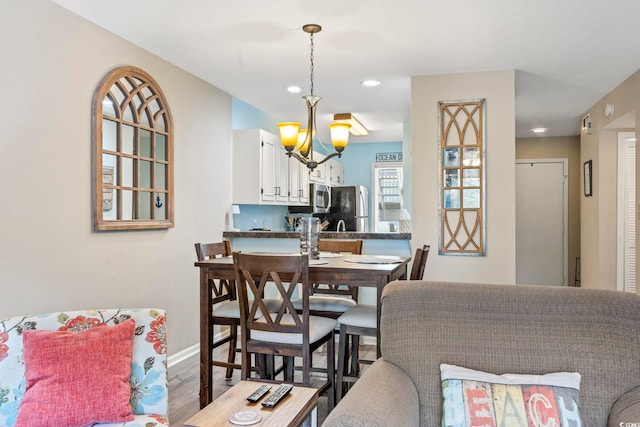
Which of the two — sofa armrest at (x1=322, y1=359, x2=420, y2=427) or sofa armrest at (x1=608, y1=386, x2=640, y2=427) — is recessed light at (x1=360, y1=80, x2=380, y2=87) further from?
sofa armrest at (x1=608, y1=386, x2=640, y2=427)

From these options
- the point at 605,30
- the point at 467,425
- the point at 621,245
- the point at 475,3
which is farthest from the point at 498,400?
the point at 621,245

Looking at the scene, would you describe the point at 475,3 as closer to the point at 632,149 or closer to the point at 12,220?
the point at 12,220

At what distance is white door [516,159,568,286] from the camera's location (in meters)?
7.13

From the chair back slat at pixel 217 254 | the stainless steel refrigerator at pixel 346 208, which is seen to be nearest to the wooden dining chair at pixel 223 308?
the chair back slat at pixel 217 254

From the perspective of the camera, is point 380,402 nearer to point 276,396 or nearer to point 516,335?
point 276,396

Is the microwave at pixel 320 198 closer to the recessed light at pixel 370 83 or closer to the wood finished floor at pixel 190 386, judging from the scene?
the recessed light at pixel 370 83

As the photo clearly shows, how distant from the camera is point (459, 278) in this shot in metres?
3.98

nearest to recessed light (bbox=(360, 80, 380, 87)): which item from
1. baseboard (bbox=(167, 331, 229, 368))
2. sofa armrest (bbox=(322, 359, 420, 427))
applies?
baseboard (bbox=(167, 331, 229, 368))

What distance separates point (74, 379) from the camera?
1634mm

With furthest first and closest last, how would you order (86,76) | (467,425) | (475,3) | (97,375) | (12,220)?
(86,76) → (475,3) → (12,220) → (97,375) → (467,425)

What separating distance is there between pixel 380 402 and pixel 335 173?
6297 mm

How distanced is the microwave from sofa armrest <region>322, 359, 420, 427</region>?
15.6ft

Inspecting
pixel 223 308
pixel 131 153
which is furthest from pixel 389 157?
pixel 223 308

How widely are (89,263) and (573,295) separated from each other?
2.60 m
